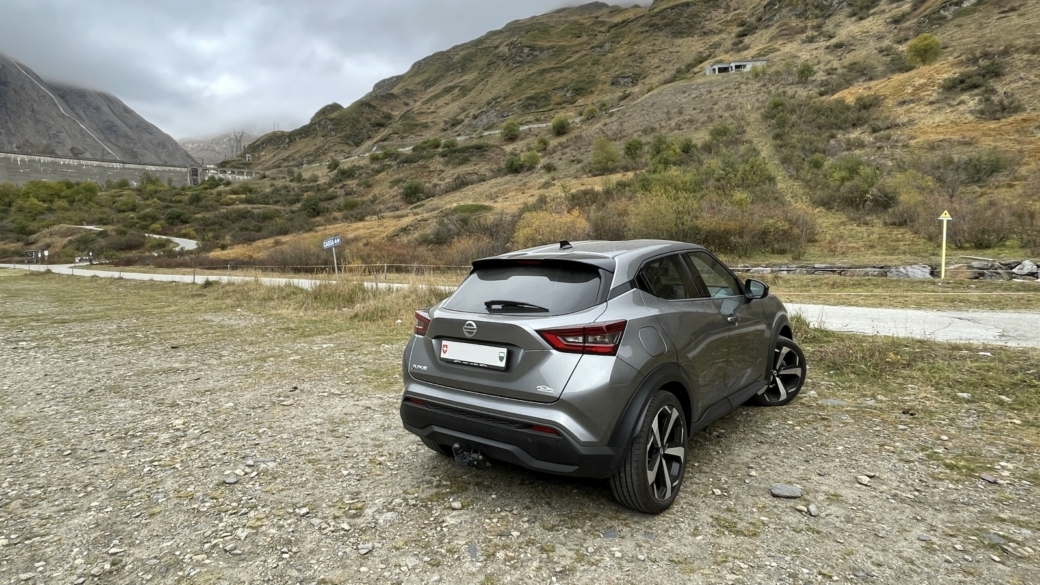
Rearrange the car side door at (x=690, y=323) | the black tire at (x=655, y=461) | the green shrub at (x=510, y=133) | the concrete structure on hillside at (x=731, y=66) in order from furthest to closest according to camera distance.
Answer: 1. the green shrub at (x=510, y=133)
2. the concrete structure on hillside at (x=731, y=66)
3. the car side door at (x=690, y=323)
4. the black tire at (x=655, y=461)

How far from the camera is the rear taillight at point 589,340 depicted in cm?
276

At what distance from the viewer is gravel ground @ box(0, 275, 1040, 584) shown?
2621 mm

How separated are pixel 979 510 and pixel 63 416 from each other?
24.5ft

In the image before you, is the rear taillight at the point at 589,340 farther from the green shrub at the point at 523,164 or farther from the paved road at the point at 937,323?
the green shrub at the point at 523,164

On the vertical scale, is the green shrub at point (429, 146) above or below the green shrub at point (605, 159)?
above

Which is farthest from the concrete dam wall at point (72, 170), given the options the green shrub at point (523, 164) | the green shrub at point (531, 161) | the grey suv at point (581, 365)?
the grey suv at point (581, 365)

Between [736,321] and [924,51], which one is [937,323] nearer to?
[736,321]

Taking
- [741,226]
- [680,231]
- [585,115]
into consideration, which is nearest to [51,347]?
[680,231]

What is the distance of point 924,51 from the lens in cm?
3722

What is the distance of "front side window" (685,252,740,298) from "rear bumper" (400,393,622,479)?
1.63 meters

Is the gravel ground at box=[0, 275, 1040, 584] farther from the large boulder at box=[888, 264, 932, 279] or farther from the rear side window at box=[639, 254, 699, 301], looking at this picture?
the large boulder at box=[888, 264, 932, 279]

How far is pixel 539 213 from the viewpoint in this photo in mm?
22859

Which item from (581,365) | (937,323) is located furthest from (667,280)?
(937,323)

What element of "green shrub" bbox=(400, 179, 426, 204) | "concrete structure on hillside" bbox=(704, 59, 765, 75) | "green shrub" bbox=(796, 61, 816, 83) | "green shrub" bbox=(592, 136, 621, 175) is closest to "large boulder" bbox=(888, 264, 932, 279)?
"green shrub" bbox=(592, 136, 621, 175)
